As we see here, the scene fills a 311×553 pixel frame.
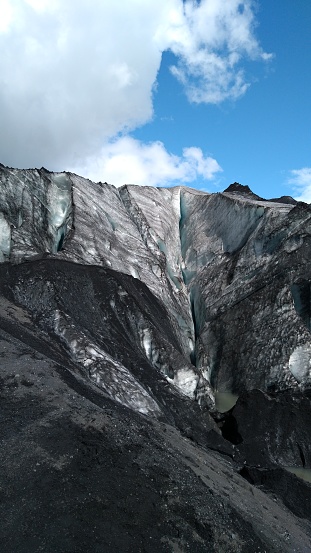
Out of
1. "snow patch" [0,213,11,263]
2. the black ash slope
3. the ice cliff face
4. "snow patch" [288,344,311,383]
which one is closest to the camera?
the black ash slope

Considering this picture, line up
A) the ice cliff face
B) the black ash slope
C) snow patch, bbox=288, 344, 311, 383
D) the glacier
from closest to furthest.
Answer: the black ash slope
the glacier
the ice cliff face
snow patch, bbox=288, 344, 311, 383

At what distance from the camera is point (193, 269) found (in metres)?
41.2

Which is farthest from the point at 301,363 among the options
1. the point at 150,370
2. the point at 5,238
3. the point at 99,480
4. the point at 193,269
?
the point at 99,480

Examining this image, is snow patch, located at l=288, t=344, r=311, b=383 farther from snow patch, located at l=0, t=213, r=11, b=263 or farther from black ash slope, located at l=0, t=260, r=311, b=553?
snow patch, located at l=0, t=213, r=11, b=263

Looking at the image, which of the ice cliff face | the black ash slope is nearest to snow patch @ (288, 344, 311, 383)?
the ice cliff face

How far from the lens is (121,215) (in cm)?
4112

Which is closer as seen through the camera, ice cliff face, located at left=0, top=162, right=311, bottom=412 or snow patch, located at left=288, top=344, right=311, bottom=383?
ice cliff face, located at left=0, top=162, right=311, bottom=412

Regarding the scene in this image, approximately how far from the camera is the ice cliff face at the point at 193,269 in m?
23.6

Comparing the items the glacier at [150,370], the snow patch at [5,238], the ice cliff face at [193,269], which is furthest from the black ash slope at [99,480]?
the snow patch at [5,238]

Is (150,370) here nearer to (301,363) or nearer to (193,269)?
(301,363)

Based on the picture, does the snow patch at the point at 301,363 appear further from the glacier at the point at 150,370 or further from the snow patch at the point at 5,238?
the snow patch at the point at 5,238

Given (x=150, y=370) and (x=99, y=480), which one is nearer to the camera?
(x=99, y=480)

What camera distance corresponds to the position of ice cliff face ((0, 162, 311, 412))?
2365 centimetres

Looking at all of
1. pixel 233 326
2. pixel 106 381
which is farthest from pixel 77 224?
pixel 106 381
